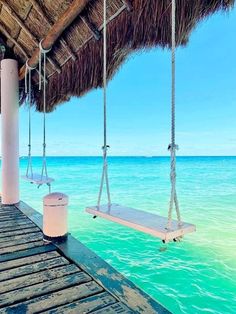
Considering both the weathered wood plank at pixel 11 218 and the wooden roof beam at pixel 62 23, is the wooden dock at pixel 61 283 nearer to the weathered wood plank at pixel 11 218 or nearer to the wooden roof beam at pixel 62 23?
the weathered wood plank at pixel 11 218

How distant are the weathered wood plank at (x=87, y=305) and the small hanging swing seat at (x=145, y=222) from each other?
37cm

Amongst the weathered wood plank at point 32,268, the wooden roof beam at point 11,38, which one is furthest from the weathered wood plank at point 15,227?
the wooden roof beam at point 11,38

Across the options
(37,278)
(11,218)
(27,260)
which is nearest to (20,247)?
(27,260)

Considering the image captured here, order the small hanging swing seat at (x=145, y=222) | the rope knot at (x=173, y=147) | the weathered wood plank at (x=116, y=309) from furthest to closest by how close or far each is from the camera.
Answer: the rope knot at (x=173, y=147) → the small hanging swing seat at (x=145, y=222) → the weathered wood plank at (x=116, y=309)

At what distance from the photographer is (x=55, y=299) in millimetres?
1162

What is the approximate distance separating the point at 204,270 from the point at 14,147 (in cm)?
313

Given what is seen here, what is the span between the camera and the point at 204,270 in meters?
3.39

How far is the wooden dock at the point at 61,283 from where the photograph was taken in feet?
3.63

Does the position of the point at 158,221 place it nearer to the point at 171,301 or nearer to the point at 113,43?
the point at 113,43

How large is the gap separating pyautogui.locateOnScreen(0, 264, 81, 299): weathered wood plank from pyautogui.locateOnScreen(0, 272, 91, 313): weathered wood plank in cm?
3

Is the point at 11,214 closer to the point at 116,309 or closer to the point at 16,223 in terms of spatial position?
the point at 16,223

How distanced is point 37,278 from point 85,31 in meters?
2.23

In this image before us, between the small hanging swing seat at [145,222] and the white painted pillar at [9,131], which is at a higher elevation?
the white painted pillar at [9,131]

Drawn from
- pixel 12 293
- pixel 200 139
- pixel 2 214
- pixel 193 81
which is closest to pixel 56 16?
pixel 2 214
